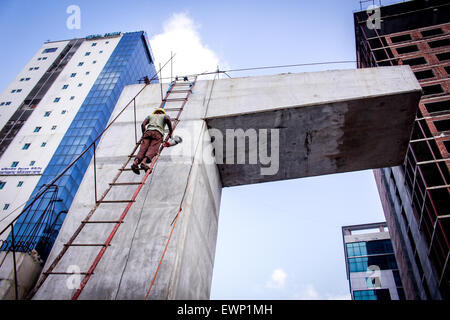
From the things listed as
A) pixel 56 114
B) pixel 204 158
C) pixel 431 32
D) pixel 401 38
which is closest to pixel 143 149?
pixel 204 158

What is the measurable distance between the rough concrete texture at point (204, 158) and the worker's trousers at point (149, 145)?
2.19 feet

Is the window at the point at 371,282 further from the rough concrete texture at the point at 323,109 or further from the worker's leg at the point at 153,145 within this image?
the worker's leg at the point at 153,145

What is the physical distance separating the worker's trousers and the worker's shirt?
0.31 feet

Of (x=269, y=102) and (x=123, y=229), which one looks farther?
(x=269, y=102)

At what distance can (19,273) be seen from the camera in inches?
167

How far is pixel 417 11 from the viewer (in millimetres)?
26281

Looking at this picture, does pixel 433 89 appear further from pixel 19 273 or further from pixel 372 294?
pixel 372 294

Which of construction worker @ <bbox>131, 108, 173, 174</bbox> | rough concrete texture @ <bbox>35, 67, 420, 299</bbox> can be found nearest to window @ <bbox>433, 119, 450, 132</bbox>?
rough concrete texture @ <bbox>35, 67, 420, 299</bbox>

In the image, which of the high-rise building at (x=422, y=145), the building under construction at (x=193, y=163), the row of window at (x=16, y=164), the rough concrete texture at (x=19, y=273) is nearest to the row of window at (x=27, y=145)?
the row of window at (x=16, y=164)

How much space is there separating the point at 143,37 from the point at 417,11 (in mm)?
42775

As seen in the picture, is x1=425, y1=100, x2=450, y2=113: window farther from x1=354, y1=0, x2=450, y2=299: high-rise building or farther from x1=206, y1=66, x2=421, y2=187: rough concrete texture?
x1=206, y1=66, x2=421, y2=187: rough concrete texture
